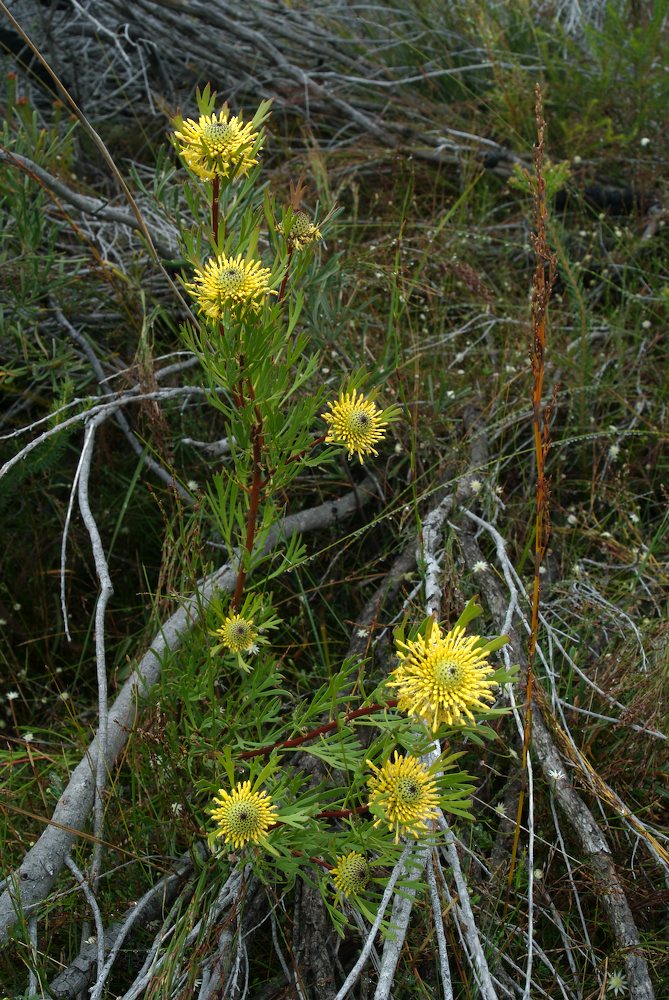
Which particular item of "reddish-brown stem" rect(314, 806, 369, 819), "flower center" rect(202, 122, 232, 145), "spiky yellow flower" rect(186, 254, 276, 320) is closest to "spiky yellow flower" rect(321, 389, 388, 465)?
"spiky yellow flower" rect(186, 254, 276, 320)

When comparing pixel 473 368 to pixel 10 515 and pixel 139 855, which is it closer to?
pixel 10 515

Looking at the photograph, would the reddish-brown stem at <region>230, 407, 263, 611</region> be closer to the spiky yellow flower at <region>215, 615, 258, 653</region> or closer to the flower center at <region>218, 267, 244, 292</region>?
the spiky yellow flower at <region>215, 615, 258, 653</region>

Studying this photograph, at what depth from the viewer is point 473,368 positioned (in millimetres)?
2529

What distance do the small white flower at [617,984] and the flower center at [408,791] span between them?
1.93 feet

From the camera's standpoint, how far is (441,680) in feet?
3.67

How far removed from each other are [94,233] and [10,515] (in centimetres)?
106

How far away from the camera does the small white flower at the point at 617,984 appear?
1424 millimetres

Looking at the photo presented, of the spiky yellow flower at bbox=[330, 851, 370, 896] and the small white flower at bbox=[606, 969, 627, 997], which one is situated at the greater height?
the small white flower at bbox=[606, 969, 627, 997]

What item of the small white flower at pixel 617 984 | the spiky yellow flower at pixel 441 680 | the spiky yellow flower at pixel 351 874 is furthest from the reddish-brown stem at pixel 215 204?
the small white flower at pixel 617 984

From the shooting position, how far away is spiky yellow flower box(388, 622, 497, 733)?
3.64 feet

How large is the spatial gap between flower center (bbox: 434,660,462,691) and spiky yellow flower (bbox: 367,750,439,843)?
0.54ft

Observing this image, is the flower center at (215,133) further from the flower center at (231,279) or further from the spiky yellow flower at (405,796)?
the spiky yellow flower at (405,796)

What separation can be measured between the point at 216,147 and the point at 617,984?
1.54 meters

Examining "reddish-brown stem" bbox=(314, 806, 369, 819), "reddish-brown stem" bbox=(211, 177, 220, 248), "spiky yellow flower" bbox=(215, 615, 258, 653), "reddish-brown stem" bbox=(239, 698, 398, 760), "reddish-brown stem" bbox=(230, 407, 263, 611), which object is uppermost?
"reddish-brown stem" bbox=(211, 177, 220, 248)
